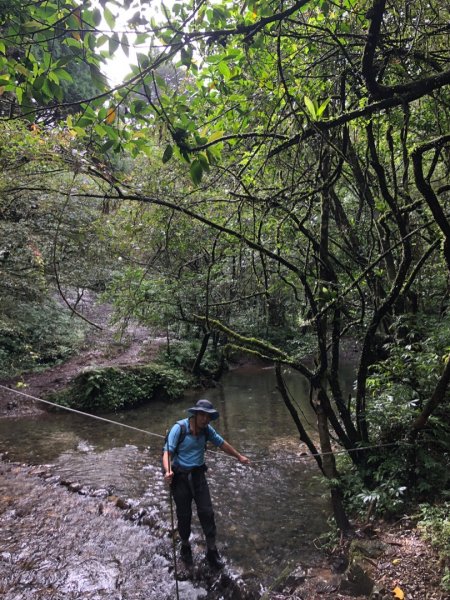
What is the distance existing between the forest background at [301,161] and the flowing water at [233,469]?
1004 millimetres

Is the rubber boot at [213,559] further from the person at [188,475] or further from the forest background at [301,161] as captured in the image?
the forest background at [301,161]

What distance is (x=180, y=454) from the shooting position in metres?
5.05

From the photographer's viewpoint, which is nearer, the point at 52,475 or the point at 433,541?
the point at 433,541

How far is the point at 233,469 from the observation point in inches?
310

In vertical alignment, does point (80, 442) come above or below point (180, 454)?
below

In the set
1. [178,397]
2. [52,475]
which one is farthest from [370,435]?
[178,397]

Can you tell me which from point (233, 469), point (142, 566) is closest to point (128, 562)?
point (142, 566)

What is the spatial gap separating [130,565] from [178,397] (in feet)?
29.5

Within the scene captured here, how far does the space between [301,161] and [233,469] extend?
563 cm

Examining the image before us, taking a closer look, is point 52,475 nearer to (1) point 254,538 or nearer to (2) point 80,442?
(2) point 80,442

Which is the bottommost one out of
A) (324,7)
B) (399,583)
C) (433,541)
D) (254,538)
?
(254,538)

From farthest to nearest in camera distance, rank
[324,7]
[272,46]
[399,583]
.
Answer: [272,46], [399,583], [324,7]

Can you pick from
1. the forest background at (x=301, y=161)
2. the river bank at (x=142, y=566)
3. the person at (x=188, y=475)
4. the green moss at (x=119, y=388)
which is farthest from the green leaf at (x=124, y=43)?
the green moss at (x=119, y=388)

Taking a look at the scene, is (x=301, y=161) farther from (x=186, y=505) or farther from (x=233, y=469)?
(x=233, y=469)
